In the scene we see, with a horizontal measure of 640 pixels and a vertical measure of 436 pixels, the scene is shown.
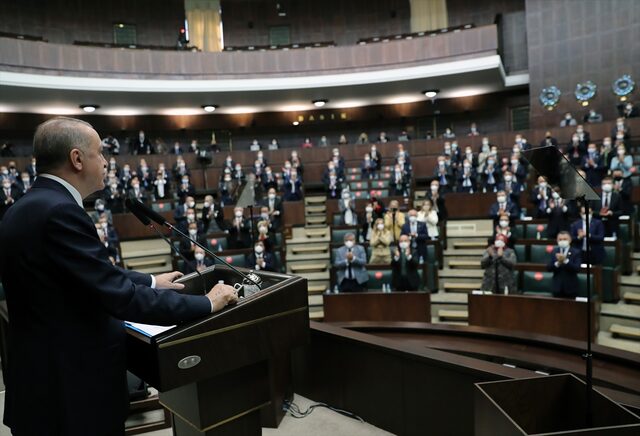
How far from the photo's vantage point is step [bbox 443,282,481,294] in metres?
6.30

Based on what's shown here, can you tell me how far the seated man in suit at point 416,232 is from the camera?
656 centimetres

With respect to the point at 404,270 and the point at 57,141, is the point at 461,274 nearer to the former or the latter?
the point at 404,270

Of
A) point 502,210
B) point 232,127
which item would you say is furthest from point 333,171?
point 232,127

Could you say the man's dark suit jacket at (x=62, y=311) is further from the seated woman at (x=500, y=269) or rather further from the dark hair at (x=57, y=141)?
the seated woman at (x=500, y=269)

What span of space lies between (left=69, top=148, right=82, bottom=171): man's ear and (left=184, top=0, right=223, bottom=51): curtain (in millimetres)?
14023

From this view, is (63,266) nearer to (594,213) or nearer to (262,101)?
(594,213)

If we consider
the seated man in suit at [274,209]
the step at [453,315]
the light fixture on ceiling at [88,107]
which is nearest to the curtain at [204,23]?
the light fixture on ceiling at [88,107]

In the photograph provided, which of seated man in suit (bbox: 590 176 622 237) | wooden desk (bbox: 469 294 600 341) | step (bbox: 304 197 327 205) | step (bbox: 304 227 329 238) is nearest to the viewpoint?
wooden desk (bbox: 469 294 600 341)

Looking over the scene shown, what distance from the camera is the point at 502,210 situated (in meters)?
7.19

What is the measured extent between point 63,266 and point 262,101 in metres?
13.6

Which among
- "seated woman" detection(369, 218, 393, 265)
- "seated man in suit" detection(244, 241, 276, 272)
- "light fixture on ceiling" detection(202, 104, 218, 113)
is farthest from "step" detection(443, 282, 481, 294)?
"light fixture on ceiling" detection(202, 104, 218, 113)

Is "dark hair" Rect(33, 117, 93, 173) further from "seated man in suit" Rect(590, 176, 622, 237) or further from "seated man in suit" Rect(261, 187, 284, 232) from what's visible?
"seated man in suit" Rect(261, 187, 284, 232)

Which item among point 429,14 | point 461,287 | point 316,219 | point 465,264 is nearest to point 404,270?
point 461,287

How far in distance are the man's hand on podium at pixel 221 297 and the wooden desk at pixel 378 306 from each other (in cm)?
386
